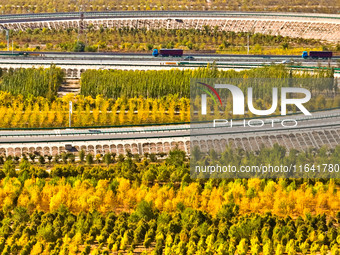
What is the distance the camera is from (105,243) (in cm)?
6544

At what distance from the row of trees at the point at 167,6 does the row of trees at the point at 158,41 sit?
591 inches

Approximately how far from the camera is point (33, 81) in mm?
106562

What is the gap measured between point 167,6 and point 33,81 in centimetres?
6047

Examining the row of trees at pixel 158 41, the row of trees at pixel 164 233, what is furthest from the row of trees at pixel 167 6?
the row of trees at pixel 164 233

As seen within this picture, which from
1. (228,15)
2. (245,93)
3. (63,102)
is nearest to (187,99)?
(245,93)

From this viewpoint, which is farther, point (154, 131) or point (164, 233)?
point (154, 131)

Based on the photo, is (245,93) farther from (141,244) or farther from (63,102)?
(141,244)

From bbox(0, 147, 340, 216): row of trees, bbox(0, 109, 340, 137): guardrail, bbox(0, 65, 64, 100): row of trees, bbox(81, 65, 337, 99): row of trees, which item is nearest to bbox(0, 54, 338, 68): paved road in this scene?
bbox(0, 65, 64, 100): row of trees

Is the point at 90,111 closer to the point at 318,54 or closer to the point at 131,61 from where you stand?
the point at 131,61

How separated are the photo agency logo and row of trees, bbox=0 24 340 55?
1262 inches

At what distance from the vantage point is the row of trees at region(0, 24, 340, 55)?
445 ft

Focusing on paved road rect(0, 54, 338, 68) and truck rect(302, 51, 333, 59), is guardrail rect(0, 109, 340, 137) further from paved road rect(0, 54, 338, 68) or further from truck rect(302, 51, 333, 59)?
truck rect(302, 51, 333, 59)

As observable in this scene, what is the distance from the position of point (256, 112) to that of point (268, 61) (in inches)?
1129

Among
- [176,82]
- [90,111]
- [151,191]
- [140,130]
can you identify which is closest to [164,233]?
[151,191]
